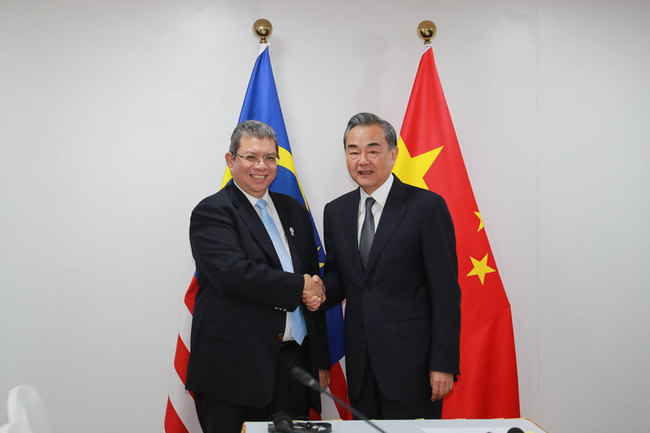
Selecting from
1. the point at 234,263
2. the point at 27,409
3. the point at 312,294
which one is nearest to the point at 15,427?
the point at 27,409

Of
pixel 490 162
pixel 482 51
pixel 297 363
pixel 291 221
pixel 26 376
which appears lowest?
pixel 26 376

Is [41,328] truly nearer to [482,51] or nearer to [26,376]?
[26,376]

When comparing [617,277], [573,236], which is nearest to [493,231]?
[573,236]

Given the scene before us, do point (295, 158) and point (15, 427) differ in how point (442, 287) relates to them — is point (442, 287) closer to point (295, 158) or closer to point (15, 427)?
point (295, 158)

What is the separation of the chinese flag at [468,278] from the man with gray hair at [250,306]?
2.99 feet

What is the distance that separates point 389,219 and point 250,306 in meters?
0.69

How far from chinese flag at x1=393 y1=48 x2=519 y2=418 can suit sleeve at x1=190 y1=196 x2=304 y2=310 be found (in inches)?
44.2

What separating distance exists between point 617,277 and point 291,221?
7.02 feet

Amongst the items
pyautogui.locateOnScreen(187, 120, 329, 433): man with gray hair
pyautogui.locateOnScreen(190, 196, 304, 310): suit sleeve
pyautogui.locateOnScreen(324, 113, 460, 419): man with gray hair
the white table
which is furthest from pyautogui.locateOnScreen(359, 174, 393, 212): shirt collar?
the white table

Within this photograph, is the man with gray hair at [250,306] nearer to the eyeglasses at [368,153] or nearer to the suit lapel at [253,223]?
the suit lapel at [253,223]

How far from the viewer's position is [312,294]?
2.18 metres

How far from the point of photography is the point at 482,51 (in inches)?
126

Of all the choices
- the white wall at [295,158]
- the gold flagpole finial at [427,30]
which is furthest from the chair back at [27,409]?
the gold flagpole finial at [427,30]

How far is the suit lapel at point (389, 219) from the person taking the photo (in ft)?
7.17
